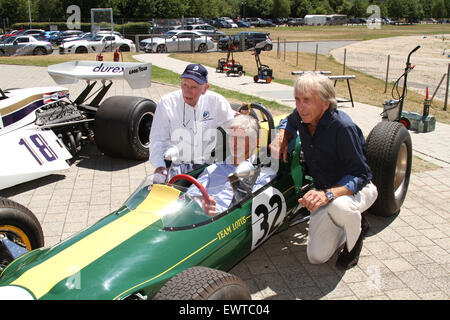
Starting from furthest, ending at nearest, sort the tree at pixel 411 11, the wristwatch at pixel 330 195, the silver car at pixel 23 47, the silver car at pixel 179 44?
1. the tree at pixel 411 11
2. the silver car at pixel 23 47
3. the silver car at pixel 179 44
4. the wristwatch at pixel 330 195

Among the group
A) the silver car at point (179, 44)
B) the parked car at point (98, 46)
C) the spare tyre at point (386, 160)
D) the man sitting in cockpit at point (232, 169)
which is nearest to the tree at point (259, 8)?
the silver car at point (179, 44)

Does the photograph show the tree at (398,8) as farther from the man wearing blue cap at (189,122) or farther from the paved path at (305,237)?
the man wearing blue cap at (189,122)

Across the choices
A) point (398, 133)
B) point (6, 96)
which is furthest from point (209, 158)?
point (6, 96)

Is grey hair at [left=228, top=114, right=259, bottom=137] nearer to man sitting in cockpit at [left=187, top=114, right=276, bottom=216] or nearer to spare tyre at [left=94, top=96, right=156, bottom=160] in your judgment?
man sitting in cockpit at [left=187, top=114, right=276, bottom=216]

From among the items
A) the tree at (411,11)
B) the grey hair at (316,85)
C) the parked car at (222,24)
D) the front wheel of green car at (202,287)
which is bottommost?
the front wheel of green car at (202,287)

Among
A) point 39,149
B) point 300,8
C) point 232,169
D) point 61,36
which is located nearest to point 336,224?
point 232,169

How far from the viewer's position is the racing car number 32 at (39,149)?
18.5 feet

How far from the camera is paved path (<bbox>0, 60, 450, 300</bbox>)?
3.55 m

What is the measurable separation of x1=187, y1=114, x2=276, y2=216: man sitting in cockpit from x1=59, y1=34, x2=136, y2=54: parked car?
25.0 m

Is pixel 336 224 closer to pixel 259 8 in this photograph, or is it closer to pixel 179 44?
pixel 179 44

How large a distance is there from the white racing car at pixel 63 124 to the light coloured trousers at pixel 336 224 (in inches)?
141

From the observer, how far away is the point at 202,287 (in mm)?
2357

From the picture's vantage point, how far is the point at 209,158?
4.35 m
